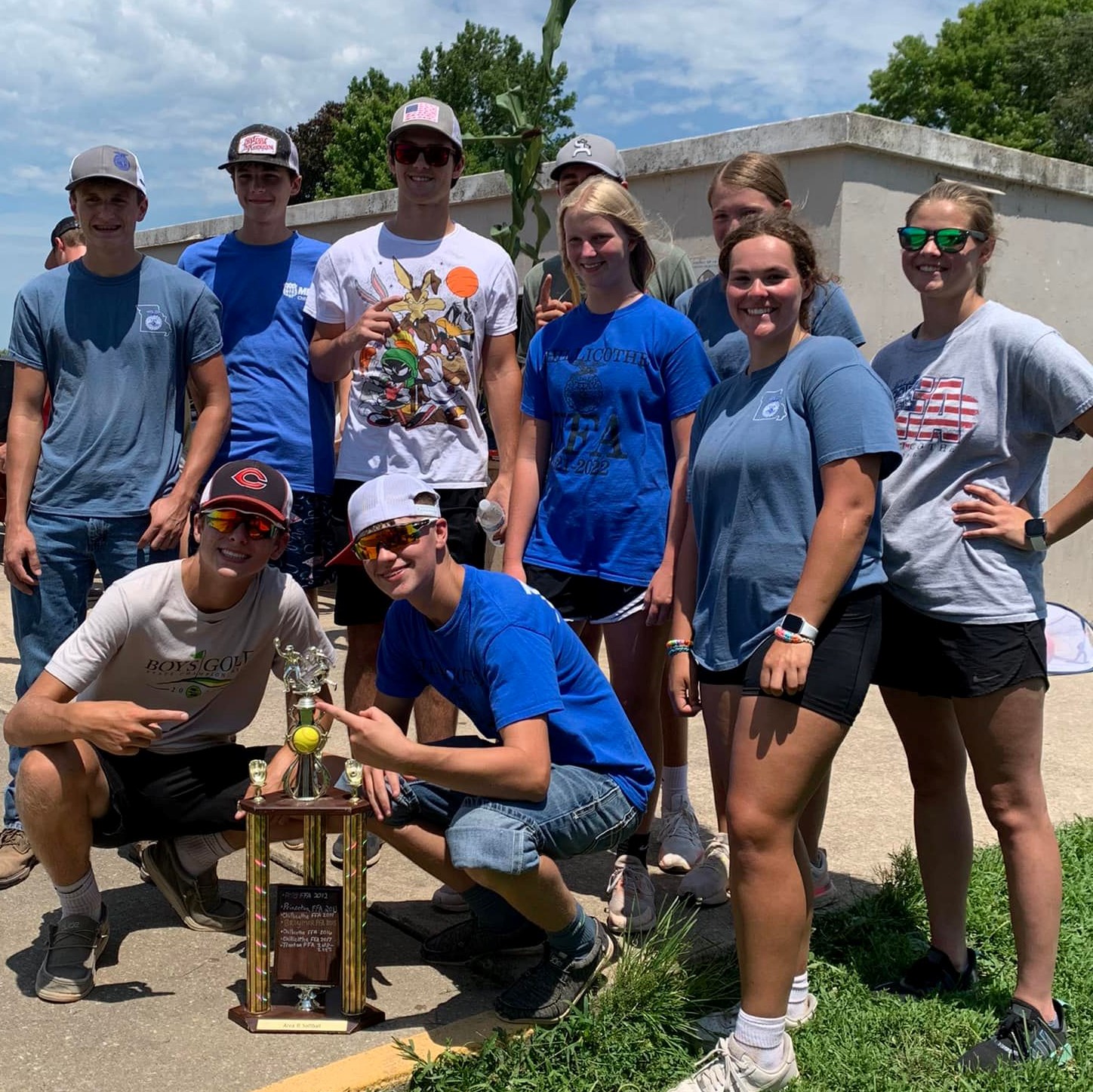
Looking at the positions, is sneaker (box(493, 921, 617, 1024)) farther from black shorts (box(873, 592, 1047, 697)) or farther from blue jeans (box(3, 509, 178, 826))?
blue jeans (box(3, 509, 178, 826))

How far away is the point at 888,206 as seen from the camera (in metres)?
7.32

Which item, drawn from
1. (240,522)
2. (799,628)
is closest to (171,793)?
(240,522)

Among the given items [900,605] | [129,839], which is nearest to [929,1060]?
[900,605]

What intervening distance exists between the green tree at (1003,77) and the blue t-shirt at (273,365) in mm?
42881

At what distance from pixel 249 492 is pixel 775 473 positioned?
1450 mm

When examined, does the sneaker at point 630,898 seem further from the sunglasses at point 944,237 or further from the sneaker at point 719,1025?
the sunglasses at point 944,237

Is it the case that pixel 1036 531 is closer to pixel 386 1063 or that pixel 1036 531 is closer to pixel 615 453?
pixel 615 453

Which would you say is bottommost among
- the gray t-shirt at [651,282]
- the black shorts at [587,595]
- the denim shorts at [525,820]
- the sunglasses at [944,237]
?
the denim shorts at [525,820]

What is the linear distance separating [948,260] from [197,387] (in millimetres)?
2428

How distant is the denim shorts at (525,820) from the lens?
3.01 m

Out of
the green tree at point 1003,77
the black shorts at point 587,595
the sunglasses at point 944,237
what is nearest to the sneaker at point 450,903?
the black shorts at point 587,595

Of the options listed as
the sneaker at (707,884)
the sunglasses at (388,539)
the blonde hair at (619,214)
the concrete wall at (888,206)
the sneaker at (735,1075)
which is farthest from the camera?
the concrete wall at (888,206)

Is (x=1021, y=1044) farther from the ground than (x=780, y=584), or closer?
closer

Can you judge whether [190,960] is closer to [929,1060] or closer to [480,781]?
[480,781]
